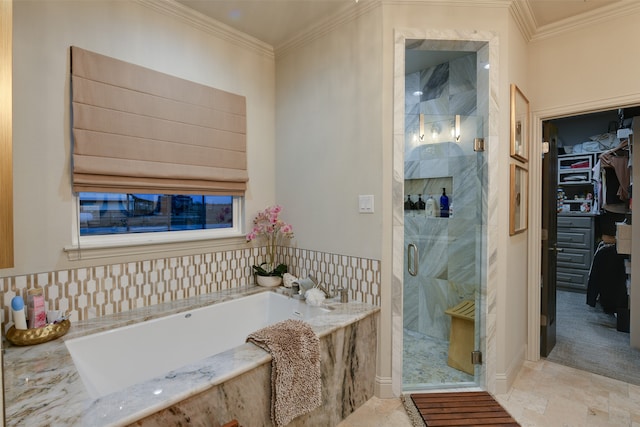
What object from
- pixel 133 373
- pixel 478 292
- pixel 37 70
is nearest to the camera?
pixel 37 70

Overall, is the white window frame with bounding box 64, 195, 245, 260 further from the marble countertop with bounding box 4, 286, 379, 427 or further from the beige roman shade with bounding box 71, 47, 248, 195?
the marble countertop with bounding box 4, 286, 379, 427

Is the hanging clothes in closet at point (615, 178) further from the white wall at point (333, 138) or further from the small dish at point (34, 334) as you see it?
the small dish at point (34, 334)

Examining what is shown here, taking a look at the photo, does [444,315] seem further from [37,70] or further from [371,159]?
[37,70]

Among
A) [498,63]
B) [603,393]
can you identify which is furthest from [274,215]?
[603,393]

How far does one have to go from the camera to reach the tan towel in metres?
1.55

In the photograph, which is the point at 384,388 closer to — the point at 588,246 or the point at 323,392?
the point at 323,392

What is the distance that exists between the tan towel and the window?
1.24 meters

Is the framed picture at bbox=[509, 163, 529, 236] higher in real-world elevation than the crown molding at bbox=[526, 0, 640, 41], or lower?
lower

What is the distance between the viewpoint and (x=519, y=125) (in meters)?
2.50

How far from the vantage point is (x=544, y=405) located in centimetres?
214

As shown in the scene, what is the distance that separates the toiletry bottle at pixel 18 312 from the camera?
5.43 feet

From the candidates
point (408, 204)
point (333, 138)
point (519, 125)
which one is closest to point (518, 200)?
point (519, 125)

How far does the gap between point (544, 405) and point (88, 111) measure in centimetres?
343

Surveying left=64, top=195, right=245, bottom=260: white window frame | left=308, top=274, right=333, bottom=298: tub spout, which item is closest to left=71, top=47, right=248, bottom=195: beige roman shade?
left=64, top=195, right=245, bottom=260: white window frame
